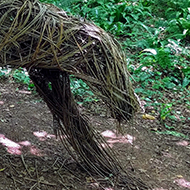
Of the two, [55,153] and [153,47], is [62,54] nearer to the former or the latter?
[55,153]

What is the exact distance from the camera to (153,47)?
569cm

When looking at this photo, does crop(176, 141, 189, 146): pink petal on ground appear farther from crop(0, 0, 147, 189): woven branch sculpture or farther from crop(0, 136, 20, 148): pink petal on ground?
crop(0, 136, 20, 148): pink petal on ground

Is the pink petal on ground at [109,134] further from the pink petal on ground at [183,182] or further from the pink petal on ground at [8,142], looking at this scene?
the pink petal on ground at [8,142]

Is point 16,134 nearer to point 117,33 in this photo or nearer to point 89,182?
point 89,182

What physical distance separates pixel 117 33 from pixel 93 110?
97.9 inches

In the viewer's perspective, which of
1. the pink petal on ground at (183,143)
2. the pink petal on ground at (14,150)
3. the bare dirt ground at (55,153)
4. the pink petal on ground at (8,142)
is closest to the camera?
the bare dirt ground at (55,153)

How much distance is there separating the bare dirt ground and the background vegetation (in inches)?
15.0

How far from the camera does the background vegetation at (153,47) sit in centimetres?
436

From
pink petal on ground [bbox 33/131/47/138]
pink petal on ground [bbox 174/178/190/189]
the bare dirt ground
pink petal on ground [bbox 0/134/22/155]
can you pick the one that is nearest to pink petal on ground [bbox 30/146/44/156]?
the bare dirt ground

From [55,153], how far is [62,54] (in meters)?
1.22

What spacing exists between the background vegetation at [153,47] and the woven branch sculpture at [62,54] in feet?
4.34

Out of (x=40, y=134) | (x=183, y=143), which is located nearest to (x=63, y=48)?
(x=40, y=134)

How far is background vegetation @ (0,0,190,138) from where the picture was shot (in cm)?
436

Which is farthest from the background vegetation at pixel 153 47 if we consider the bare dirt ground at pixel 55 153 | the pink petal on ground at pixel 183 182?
the pink petal on ground at pixel 183 182
